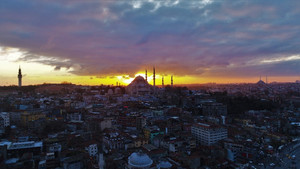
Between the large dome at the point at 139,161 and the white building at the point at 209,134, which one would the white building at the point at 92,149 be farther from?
the white building at the point at 209,134

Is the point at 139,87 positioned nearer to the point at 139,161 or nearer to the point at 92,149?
the point at 92,149

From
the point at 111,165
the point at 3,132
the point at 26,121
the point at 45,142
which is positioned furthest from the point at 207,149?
the point at 26,121

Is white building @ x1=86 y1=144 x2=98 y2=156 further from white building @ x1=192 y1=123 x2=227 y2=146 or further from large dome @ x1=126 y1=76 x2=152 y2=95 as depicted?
large dome @ x1=126 y1=76 x2=152 y2=95

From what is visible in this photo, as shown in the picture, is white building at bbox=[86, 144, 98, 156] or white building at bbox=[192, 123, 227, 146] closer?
white building at bbox=[86, 144, 98, 156]

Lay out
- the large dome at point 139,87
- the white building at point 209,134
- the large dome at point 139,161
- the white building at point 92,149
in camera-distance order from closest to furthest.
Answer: the large dome at point 139,161, the white building at point 92,149, the white building at point 209,134, the large dome at point 139,87

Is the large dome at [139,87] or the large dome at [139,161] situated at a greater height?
the large dome at [139,87]

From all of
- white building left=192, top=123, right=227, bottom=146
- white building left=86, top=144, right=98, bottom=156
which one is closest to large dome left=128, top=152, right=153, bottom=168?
white building left=86, top=144, right=98, bottom=156

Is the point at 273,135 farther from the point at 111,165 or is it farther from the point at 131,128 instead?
the point at 111,165

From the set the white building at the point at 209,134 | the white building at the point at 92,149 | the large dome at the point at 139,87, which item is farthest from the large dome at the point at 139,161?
the large dome at the point at 139,87

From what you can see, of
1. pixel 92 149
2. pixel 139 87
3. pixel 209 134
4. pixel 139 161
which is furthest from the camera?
pixel 139 87

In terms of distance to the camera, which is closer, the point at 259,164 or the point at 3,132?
the point at 259,164

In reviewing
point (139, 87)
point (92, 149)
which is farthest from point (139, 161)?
point (139, 87)
